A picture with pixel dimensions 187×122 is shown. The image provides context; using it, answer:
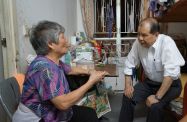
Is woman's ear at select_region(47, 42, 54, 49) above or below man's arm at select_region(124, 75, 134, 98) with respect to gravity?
above

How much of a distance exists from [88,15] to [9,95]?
2.40 m

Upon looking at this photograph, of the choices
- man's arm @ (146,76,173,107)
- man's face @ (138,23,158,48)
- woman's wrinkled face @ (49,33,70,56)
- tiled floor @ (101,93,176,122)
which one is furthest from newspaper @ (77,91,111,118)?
woman's wrinkled face @ (49,33,70,56)

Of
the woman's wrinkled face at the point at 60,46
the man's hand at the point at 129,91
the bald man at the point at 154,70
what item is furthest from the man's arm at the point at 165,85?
the woman's wrinkled face at the point at 60,46

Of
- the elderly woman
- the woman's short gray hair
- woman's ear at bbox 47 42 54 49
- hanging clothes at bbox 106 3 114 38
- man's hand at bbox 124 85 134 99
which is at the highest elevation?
hanging clothes at bbox 106 3 114 38

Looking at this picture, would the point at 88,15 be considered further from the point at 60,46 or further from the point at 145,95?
the point at 60,46

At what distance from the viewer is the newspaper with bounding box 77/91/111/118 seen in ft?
6.82

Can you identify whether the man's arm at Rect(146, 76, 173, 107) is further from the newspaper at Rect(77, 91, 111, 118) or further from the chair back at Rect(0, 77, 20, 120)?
the chair back at Rect(0, 77, 20, 120)

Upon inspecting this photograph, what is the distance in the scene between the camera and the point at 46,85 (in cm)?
119

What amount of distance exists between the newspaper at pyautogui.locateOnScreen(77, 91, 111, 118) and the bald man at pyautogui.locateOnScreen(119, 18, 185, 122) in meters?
0.23

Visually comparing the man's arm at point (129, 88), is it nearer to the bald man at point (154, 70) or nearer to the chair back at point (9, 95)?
the bald man at point (154, 70)

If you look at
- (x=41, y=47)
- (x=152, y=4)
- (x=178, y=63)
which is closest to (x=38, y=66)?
(x=41, y=47)

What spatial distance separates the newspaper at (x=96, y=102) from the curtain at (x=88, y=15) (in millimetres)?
1493

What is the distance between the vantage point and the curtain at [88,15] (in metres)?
3.53

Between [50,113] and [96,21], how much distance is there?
2.59 meters
